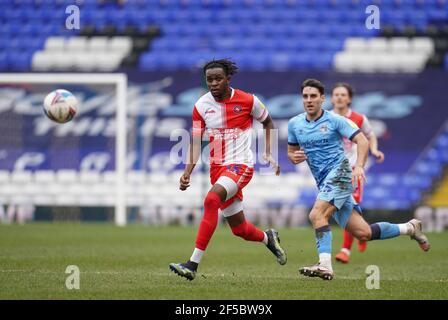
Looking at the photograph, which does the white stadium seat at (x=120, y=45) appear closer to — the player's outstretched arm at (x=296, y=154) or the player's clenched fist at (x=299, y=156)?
the player's outstretched arm at (x=296, y=154)

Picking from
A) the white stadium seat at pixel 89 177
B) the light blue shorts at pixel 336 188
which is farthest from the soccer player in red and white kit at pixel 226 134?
the white stadium seat at pixel 89 177

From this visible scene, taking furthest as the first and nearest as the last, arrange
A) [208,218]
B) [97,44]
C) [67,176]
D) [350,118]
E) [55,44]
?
[55,44], [97,44], [67,176], [350,118], [208,218]

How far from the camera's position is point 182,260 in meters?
12.0

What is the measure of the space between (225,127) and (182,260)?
10.2 feet

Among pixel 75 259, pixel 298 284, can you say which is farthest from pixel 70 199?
pixel 298 284

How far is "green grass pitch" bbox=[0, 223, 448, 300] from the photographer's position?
7.88 meters

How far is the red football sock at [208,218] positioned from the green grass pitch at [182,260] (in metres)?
0.41

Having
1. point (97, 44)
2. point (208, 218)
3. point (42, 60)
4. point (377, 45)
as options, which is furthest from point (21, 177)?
point (208, 218)

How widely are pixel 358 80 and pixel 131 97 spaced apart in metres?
5.42

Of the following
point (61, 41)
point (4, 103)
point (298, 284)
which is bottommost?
point (298, 284)

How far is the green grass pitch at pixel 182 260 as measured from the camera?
7.88 meters

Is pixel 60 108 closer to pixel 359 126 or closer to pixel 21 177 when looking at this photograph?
pixel 359 126

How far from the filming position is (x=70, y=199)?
20.3m

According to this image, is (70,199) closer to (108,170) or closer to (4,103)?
(108,170)
